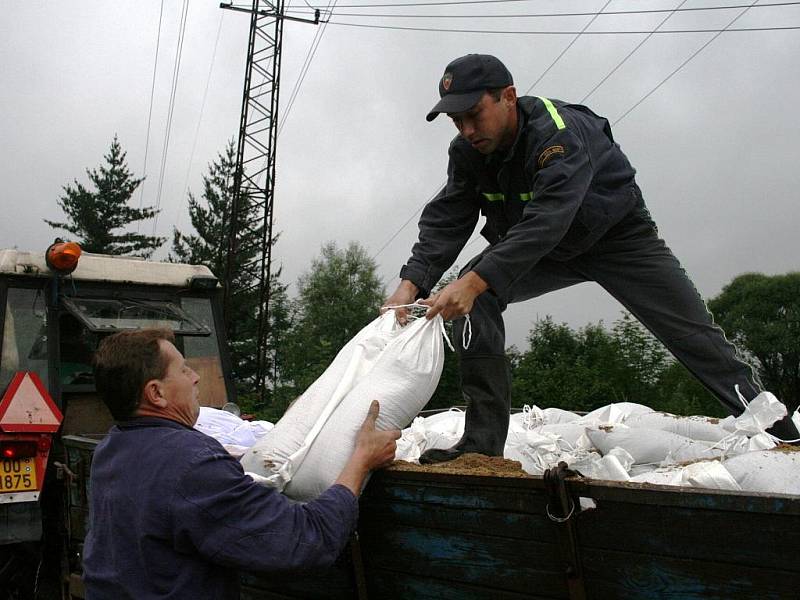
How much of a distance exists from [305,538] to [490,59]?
1.56 m

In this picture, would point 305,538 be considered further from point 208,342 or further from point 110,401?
point 208,342

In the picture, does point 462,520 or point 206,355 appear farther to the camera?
point 206,355

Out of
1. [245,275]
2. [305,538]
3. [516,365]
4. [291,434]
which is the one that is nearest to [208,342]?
[291,434]

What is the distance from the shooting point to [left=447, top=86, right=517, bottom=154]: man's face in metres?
2.45

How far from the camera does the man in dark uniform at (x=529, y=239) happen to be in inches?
91.9

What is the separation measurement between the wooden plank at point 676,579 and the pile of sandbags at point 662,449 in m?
0.33

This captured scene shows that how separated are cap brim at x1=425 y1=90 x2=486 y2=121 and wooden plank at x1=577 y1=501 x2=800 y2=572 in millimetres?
1343

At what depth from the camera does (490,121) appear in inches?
97.3

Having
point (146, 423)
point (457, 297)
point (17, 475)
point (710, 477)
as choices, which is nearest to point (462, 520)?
point (710, 477)

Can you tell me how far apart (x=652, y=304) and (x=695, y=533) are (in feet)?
4.67

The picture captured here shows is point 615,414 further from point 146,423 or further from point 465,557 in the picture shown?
point 146,423

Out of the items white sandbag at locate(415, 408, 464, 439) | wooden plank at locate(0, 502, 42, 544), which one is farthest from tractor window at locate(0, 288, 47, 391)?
white sandbag at locate(415, 408, 464, 439)

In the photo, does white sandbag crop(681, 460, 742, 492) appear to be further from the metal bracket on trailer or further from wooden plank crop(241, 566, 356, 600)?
wooden plank crop(241, 566, 356, 600)

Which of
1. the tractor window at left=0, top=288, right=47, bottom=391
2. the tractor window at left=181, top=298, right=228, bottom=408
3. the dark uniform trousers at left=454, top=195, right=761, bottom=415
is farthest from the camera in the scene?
the tractor window at left=181, top=298, right=228, bottom=408
